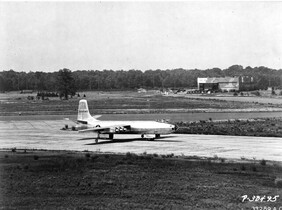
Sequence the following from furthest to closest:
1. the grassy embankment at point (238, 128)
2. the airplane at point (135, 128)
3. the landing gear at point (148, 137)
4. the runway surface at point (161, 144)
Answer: the grassy embankment at point (238, 128) → the landing gear at point (148, 137) → the airplane at point (135, 128) → the runway surface at point (161, 144)

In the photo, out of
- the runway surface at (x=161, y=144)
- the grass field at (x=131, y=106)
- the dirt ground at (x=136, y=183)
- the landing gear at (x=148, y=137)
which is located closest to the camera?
the dirt ground at (x=136, y=183)

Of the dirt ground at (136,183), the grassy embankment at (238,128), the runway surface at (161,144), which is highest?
the dirt ground at (136,183)

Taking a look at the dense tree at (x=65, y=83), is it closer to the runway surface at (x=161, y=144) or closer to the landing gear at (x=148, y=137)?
the runway surface at (x=161, y=144)

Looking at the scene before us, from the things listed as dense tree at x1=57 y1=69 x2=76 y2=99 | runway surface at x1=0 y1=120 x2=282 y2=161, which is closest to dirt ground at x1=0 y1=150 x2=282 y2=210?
runway surface at x1=0 y1=120 x2=282 y2=161

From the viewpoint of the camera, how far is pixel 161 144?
Result: 47.7 m

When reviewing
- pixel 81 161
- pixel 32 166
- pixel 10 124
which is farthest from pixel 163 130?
pixel 10 124

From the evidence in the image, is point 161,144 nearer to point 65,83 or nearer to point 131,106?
point 131,106

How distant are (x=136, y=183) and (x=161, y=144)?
70.9 feet

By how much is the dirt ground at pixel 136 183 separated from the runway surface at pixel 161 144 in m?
4.77

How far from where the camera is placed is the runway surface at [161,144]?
40372mm

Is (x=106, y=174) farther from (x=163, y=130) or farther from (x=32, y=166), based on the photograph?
(x=163, y=130)

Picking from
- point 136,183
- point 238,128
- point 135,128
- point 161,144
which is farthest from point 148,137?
point 136,183

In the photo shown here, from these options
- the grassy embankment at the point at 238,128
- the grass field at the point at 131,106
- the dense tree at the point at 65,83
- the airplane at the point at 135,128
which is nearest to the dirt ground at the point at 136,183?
the airplane at the point at 135,128

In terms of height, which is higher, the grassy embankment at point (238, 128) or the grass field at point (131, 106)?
the grass field at point (131, 106)
